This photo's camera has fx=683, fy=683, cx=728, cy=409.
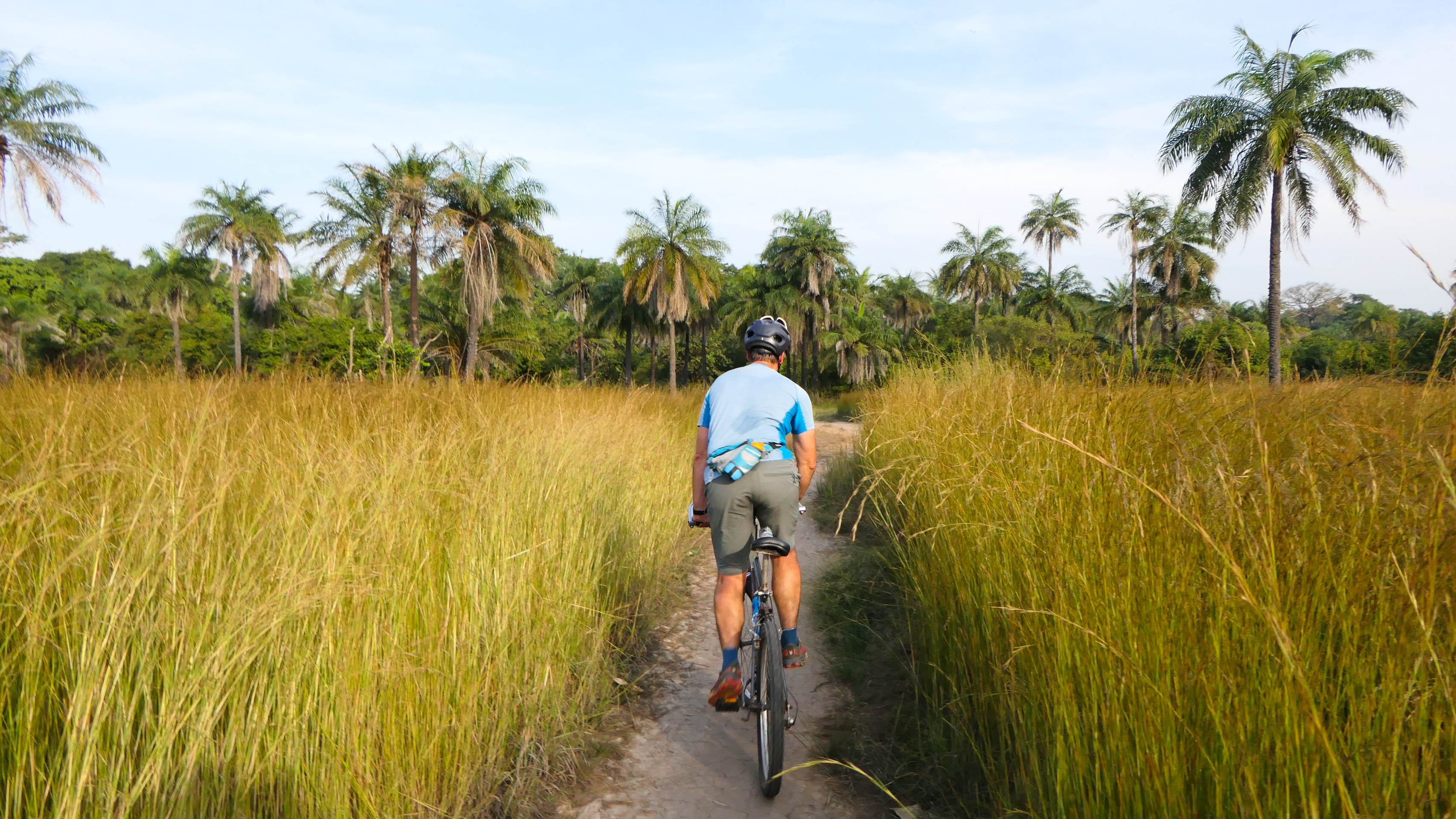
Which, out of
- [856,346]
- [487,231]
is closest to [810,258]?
[856,346]

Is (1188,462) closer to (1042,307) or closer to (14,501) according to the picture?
(14,501)

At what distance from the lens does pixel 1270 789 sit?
132 cm

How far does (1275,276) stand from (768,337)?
30144 millimetres

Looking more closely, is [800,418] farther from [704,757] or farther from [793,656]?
[704,757]

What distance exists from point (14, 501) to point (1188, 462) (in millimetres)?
3548

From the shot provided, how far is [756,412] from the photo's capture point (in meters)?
3.21

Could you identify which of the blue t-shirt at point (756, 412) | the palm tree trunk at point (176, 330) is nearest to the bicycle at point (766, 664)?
the blue t-shirt at point (756, 412)

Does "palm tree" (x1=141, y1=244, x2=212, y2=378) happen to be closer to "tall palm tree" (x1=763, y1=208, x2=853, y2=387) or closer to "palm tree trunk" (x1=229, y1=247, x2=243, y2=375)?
"palm tree trunk" (x1=229, y1=247, x2=243, y2=375)

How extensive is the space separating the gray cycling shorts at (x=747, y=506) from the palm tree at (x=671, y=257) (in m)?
29.3

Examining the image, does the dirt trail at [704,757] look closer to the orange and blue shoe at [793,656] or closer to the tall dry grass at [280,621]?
the tall dry grass at [280,621]

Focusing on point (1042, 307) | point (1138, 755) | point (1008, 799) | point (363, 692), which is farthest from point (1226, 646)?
point (1042, 307)

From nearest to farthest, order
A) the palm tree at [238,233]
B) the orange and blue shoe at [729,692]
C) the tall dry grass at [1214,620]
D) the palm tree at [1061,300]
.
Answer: the tall dry grass at [1214,620] < the orange and blue shoe at [729,692] < the palm tree at [238,233] < the palm tree at [1061,300]

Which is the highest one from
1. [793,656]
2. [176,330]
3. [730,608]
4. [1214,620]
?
[176,330]

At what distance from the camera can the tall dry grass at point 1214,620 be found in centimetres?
132
